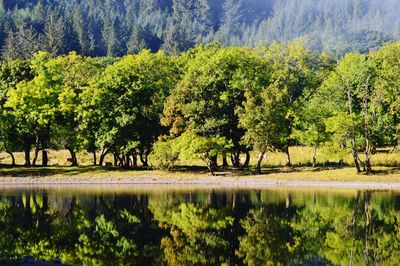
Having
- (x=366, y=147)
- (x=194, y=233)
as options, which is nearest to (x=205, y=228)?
(x=194, y=233)

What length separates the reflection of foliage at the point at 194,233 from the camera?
29.2 m

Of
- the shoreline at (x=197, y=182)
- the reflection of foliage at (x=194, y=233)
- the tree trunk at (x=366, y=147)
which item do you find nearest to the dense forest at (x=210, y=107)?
the tree trunk at (x=366, y=147)

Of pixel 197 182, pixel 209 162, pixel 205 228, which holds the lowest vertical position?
pixel 205 228

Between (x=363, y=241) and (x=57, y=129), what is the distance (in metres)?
58.8

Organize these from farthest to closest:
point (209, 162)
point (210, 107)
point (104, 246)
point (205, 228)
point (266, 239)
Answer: point (210, 107) < point (209, 162) < point (205, 228) < point (266, 239) < point (104, 246)

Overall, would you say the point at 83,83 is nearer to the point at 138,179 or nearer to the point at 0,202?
the point at 138,179

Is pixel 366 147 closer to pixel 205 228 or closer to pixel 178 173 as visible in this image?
pixel 178 173

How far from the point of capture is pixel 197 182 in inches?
2948

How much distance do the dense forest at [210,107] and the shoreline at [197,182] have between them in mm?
3386

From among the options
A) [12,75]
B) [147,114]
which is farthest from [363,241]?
[12,75]

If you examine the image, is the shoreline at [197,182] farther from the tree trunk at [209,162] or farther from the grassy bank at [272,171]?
the tree trunk at [209,162]

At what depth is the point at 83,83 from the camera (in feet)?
294

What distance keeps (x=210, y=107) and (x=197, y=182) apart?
11.1m

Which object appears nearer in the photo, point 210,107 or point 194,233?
point 194,233
